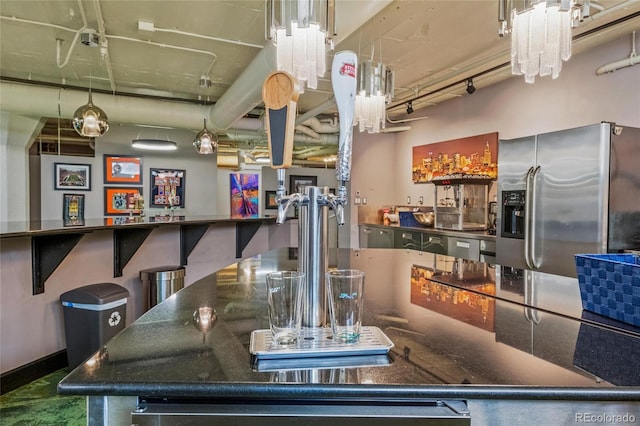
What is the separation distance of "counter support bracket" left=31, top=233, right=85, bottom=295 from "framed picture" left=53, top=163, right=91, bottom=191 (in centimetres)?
435

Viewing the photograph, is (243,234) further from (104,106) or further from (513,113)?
(513,113)

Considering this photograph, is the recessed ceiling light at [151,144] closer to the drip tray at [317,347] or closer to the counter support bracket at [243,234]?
the counter support bracket at [243,234]

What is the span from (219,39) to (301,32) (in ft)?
7.03

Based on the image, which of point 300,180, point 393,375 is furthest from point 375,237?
point 393,375

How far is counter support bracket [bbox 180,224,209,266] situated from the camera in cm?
396

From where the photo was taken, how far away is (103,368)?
25.8 inches

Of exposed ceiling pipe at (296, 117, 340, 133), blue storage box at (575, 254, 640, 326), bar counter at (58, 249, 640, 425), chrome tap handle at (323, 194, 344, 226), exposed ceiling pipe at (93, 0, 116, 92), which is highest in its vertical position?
exposed ceiling pipe at (93, 0, 116, 92)

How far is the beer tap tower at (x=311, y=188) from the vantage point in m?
0.79

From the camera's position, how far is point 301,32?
1.96 m

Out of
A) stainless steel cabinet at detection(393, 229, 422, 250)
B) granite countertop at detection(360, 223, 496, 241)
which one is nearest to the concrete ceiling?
granite countertop at detection(360, 223, 496, 241)

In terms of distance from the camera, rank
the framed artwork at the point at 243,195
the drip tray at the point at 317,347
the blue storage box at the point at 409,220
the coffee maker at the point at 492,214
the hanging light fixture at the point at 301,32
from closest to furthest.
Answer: the drip tray at the point at 317,347
the hanging light fixture at the point at 301,32
the coffee maker at the point at 492,214
the blue storage box at the point at 409,220
the framed artwork at the point at 243,195

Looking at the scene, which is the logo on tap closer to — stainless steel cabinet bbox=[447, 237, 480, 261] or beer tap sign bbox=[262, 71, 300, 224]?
beer tap sign bbox=[262, 71, 300, 224]

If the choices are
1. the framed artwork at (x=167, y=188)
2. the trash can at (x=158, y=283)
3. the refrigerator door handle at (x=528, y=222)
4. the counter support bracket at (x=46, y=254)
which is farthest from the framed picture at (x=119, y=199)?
the refrigerator door handle at (x=528, y=222)

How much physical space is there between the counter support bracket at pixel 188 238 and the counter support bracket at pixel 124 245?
62cm
